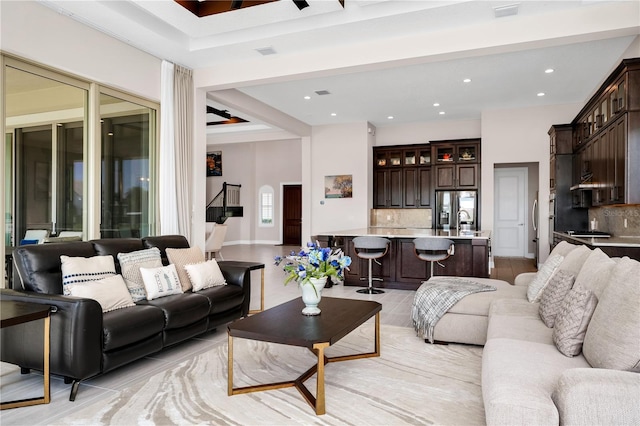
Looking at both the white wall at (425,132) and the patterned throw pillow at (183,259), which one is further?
the white wall at (425,132)

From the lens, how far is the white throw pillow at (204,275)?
416cm

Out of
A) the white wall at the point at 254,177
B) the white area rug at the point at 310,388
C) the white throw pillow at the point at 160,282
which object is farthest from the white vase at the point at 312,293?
the white wall at the point at 254,177

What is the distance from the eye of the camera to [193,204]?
6.08 metres

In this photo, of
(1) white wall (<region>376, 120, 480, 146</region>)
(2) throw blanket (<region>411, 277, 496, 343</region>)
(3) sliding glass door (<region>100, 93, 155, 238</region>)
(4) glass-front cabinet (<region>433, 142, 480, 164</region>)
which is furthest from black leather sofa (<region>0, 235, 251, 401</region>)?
(1) white wall (<region>376, 120, 480, 146</region>)

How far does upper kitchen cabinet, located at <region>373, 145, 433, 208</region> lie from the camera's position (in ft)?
33.1

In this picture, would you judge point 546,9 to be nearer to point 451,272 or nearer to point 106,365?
point 451,272

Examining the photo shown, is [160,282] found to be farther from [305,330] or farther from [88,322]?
[305,330]

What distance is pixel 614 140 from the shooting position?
16.5 feet

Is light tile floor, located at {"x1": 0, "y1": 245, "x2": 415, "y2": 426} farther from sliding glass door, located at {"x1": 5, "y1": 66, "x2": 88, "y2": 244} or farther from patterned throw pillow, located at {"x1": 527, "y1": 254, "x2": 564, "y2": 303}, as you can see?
sliding glass door, located at {"x1": 5, "y1": 66, "x2": 88, "y2": 244}

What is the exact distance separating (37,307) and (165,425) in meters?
1.16

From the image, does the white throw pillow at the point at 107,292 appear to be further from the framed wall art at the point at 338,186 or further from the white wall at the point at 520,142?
the white wall at the point at 520,142

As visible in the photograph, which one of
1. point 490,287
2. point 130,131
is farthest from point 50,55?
point 490,287

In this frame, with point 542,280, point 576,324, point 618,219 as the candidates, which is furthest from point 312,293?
point 618,219

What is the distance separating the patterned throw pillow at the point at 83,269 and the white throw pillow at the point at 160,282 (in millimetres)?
291
